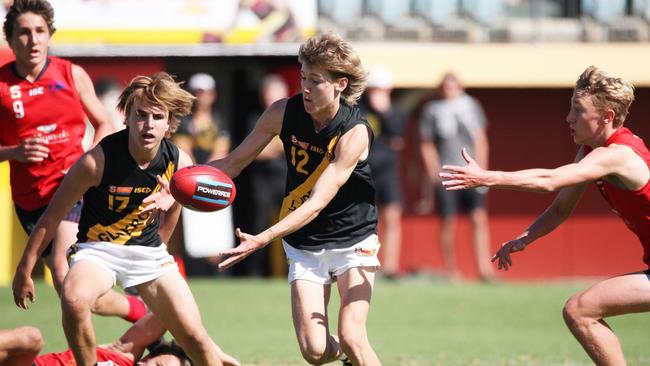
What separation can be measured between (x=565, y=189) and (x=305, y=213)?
60.9 inches

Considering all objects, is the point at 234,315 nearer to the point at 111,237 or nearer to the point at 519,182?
the point at 111,237

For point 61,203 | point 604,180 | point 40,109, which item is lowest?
point 604,180

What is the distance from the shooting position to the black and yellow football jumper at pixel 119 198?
5762 mm

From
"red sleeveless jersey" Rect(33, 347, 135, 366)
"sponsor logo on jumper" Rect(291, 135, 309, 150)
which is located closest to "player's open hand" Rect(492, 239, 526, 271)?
"sponsor logo on jumper" Rect(291, 135, 309, 150)

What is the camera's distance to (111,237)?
5832mm

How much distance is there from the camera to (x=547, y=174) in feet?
17.9

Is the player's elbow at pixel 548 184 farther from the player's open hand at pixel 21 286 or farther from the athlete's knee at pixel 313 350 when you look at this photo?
the player's open hand at pixel 21 286

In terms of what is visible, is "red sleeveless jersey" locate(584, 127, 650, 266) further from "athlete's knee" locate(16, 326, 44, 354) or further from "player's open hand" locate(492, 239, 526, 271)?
"athlete's knee" locate(16, 326, 44, 354)

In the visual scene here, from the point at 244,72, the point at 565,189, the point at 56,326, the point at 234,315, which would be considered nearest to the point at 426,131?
the point at 244,72

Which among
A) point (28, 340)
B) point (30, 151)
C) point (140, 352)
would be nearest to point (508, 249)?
point (140, 352)

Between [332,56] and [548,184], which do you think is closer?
[548,184]

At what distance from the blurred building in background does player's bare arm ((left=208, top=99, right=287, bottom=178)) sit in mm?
6733

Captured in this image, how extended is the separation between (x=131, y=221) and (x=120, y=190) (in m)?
0.19

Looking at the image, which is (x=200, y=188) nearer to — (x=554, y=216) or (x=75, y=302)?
(x=75, y=302)
